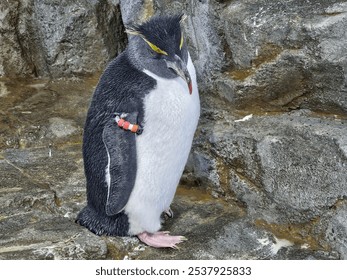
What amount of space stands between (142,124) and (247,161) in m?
0.56

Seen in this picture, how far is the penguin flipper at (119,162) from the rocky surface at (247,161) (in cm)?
21

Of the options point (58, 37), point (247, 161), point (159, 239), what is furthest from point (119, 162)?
point (58, 37)

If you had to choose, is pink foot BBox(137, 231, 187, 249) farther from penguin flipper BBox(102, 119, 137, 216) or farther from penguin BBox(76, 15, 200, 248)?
penguin flipper BBox(102, 119, 137, 216)

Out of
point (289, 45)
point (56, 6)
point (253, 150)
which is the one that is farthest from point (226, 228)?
point (56, 6)

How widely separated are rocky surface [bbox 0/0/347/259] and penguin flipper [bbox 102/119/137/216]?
21 centimetres

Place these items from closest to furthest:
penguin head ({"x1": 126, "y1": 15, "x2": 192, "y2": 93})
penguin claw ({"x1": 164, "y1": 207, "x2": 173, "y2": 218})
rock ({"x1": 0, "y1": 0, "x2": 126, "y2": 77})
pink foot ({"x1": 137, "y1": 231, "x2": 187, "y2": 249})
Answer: penguin head ({"x1": 126, "y1": 15, "x2": 192, "y2": 93}) < pink foot ({"x1": 137, "y1": 231, "x2": 187, "y2": 249}) < penguin claw ({"x1": 164, "y1": 207, "x2": 173, "y2": 218}) < rock ({"x1": 0, "y1": 0, "x2": 126, "y2": 77})

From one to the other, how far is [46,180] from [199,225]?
0.74 metres

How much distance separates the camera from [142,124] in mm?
2426

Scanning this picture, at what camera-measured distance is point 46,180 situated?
3.09m

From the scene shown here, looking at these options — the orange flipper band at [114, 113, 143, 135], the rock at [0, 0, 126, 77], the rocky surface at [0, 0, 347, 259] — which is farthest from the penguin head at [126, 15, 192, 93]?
the rock at [0, 0, 126, 77]

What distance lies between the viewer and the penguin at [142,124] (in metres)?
2.42

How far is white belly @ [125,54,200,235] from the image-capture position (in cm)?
243

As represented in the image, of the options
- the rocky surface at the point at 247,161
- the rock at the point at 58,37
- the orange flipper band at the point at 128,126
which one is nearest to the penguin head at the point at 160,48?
the orange flipper band at the point at 128,126

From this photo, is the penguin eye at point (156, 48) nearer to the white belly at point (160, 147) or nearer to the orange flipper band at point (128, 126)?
the white belly at point (160, 147)
